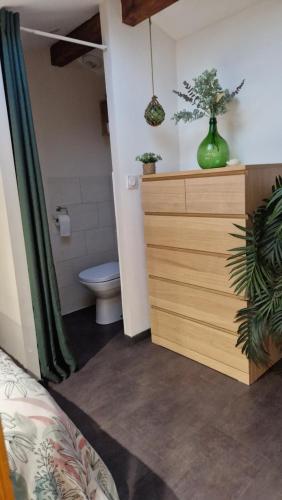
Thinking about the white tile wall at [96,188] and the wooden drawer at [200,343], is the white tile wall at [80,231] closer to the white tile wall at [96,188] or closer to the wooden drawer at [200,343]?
the white tile wall at [96,188]

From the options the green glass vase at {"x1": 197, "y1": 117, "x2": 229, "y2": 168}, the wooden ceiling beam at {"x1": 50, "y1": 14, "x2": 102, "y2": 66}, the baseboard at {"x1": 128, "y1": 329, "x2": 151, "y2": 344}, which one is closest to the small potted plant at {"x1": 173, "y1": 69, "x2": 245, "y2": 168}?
the green glass vase at {"x1": 197, "y1": 117, "x2": 229, "y2": 168}

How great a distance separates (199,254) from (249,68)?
1258 millimetres

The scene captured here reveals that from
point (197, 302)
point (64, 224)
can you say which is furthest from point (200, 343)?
point (64, 224)

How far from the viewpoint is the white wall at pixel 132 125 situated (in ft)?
7.21

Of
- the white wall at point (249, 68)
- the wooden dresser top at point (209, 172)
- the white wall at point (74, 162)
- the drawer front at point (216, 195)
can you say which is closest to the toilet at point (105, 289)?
the white wall at point (74, 162)

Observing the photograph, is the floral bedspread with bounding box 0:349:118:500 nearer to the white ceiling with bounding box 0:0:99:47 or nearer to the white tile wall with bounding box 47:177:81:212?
the white ceiling with bounding box 0:0:99:47

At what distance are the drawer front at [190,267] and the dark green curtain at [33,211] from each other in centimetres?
72

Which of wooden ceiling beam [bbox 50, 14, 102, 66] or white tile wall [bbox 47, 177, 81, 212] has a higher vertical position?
wooden ceiling beam [bbox 50, 14, 102, 66]

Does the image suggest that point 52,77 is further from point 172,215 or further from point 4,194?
point 172,215

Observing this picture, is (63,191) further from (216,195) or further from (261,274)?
(261,274)

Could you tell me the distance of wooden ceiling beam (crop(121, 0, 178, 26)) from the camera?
6.35ft

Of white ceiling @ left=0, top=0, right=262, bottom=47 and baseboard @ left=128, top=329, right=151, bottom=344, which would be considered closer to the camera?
white ceiling @ left=0, top=0, right=262, bottom=47

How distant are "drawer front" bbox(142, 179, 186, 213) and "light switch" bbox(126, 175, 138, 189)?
0.29 feet

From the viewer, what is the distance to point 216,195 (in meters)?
1.87
